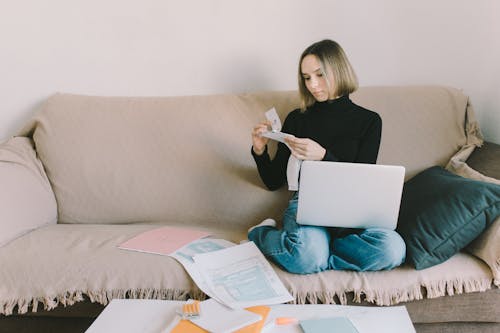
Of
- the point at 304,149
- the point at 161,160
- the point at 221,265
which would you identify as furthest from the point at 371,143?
the point at 161,160

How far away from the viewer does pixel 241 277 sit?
1209 mm

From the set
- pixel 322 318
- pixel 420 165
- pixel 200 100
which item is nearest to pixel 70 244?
pixel 200 100

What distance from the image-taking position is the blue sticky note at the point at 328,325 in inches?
35.7

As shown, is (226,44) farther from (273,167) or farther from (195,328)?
(195,328)

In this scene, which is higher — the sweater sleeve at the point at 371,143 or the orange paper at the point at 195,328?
the sweater sleeve at the point at 371,143

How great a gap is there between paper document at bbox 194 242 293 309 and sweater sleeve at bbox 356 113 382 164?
0.47 meters

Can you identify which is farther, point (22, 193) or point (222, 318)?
point (22, 193)

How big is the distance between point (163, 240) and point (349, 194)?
59cm

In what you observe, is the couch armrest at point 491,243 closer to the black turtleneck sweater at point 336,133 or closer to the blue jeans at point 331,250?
the blue jeans at point 331,250

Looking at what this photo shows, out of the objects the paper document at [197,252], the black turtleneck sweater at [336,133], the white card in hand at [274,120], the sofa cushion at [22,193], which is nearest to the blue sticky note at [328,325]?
the paper document at [197,252]

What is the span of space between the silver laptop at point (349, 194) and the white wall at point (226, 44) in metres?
0.81

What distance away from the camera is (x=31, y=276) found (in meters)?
1.30

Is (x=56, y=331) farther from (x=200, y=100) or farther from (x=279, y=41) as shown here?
(x=279, y=41)

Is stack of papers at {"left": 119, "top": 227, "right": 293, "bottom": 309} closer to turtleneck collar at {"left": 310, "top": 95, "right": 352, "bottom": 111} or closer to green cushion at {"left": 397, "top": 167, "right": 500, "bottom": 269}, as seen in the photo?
green cushion at {"left": 397, "top": 167, "right": 500, "bottom": 269}
